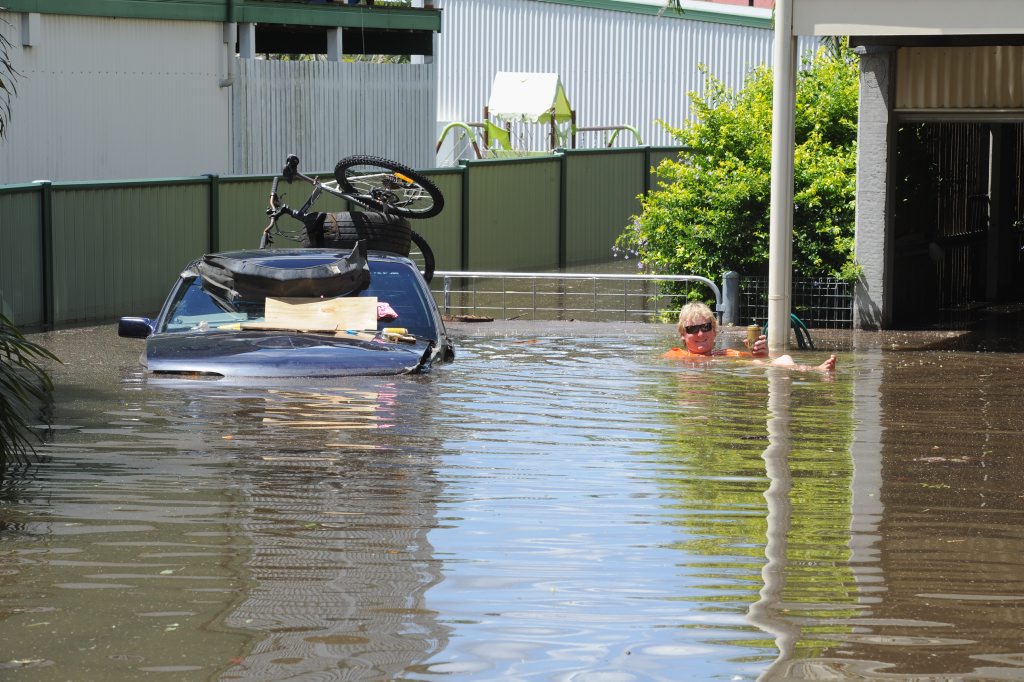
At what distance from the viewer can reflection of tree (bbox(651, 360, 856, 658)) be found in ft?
20.3

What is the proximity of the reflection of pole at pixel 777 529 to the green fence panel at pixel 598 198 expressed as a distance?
50.8ft

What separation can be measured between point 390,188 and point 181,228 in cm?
397

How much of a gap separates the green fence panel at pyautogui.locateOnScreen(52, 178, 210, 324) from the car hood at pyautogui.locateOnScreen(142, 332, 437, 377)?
6.74 metres

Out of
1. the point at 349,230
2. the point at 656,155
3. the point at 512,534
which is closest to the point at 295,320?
the point at 349,230

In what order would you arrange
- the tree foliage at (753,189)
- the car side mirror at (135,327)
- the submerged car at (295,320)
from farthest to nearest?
1. the tree foliage at (753,189)
2. the car side mirror at (135,327)
3. the submerged car at (295,320)

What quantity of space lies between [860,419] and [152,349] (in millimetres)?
4591

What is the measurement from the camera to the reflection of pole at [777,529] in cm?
562

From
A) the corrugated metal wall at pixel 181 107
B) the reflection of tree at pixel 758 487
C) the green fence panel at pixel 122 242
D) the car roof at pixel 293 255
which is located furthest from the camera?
the corrugated metal wall at pixel 181 107

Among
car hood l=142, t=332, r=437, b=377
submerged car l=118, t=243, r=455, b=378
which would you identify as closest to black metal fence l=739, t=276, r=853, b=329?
submerged car l=118, t=243, r=455, b=378

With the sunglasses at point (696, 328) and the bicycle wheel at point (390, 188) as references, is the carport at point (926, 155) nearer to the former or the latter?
the sunglasses at point (696, 328)

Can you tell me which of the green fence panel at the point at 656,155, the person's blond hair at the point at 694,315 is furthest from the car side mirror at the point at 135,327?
the green fence panel at the point at 656,155

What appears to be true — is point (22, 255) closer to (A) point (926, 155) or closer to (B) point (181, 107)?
(B) point (181, 107)

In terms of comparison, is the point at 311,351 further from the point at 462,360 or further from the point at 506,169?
the point at 506,169

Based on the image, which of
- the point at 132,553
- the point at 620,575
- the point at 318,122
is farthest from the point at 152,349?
the point at 318,122
